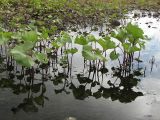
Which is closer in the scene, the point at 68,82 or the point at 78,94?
the point at 78,94

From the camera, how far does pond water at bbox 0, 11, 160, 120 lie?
7.14 m

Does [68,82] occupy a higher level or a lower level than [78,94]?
higher

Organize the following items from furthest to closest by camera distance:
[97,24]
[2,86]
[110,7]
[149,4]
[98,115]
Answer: [149,4] < [110,7] < [97,24] < [2,86] < [98,115]

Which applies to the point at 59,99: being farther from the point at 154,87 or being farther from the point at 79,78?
the point at 154,87

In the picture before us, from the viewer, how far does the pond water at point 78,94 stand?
7.14m

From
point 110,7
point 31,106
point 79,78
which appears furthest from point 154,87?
point 110,7

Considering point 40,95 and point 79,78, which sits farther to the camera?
point 79,78

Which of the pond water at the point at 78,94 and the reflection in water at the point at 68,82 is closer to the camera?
the pond water at the point at 78,94

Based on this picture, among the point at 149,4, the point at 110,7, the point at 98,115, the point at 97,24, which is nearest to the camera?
the point at 98,115

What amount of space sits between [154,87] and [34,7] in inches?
379

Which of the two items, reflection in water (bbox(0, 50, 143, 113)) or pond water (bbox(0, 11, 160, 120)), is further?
reflection in water (bbox(0, 50, 143, 113))

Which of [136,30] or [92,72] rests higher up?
[136,30]

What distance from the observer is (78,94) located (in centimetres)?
816

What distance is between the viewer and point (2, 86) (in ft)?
27.4
